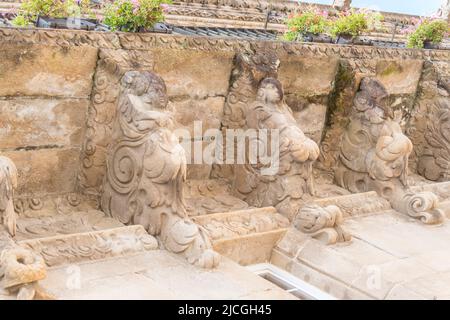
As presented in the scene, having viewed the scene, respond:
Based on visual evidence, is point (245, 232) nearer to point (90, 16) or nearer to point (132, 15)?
point (132, 15)

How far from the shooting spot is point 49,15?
5742 millimetres

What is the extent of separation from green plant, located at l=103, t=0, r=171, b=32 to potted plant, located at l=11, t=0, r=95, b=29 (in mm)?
283

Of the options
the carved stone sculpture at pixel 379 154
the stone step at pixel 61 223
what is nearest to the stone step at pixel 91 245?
the stone step at pixel 61 223

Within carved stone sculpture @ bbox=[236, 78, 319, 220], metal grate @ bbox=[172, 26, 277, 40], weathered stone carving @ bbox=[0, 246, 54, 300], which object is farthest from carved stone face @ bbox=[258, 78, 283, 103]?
weathered stone carving @ bbox=[0, 246, 54, 300]

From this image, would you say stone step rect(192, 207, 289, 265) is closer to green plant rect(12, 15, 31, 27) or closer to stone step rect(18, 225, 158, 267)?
stone step rect(18, 225, 158, 267)

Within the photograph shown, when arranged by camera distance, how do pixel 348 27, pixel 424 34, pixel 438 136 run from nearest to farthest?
pixel 348 27 → pixel 438 136 → pixel 424 34

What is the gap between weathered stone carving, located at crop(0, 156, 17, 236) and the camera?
479 centimetres

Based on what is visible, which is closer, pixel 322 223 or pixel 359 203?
pixel 322 223

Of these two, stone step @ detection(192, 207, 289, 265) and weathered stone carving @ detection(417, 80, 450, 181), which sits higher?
weathered stone carving @ detection(417, 80, 450, 181)

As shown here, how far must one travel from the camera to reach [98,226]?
225 inches

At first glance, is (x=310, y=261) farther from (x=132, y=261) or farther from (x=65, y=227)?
(x=65, y=227)

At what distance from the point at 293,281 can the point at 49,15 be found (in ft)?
8.48

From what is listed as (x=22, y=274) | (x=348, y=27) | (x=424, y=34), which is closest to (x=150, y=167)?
(x=22, y=274)
